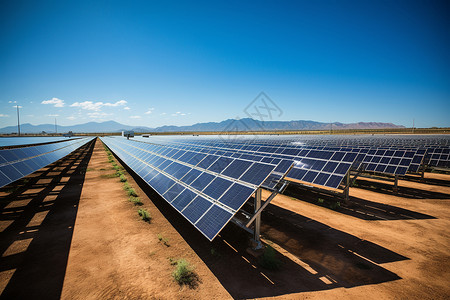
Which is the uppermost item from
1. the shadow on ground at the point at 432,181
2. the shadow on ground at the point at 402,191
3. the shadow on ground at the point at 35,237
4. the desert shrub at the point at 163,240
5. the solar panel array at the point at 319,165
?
the solar panel array at the point at 319,165

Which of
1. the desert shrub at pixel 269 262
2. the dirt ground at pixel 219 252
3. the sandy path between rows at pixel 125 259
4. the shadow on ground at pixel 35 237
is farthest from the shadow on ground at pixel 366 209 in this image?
the shadow on ground at pixel 35 237

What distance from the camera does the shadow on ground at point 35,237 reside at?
5.82 meters

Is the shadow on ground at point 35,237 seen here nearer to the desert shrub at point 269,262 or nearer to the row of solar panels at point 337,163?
the desert shrub at point 269,262

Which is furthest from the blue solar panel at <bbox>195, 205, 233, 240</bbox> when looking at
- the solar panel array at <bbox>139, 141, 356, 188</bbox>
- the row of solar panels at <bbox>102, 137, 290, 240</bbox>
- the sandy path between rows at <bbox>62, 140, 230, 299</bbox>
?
the solar panel array at <bbox>139, 141, 356, 188</bbox>

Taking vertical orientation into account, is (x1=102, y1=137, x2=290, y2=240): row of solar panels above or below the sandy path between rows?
above

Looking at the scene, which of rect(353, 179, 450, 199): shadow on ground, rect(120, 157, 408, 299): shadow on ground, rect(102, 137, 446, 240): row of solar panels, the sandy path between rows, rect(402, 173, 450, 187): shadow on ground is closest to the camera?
the sandy path between rows

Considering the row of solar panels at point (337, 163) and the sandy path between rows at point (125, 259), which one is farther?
the row of solar panels at point (337, 163)

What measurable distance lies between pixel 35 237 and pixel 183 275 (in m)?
7.74

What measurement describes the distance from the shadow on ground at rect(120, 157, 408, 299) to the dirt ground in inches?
1.5

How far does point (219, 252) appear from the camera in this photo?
25.3 feet

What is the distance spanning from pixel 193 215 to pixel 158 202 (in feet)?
22.5

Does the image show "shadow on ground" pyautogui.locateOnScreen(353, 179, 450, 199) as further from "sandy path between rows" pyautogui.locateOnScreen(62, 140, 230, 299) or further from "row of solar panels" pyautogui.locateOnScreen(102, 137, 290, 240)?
"sandy path between rows" pyautogui.locateOnScreen(62, 140, 230, 299)

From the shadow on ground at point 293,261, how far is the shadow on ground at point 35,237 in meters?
4.73

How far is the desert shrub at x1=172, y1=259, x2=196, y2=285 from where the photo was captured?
5997mm
